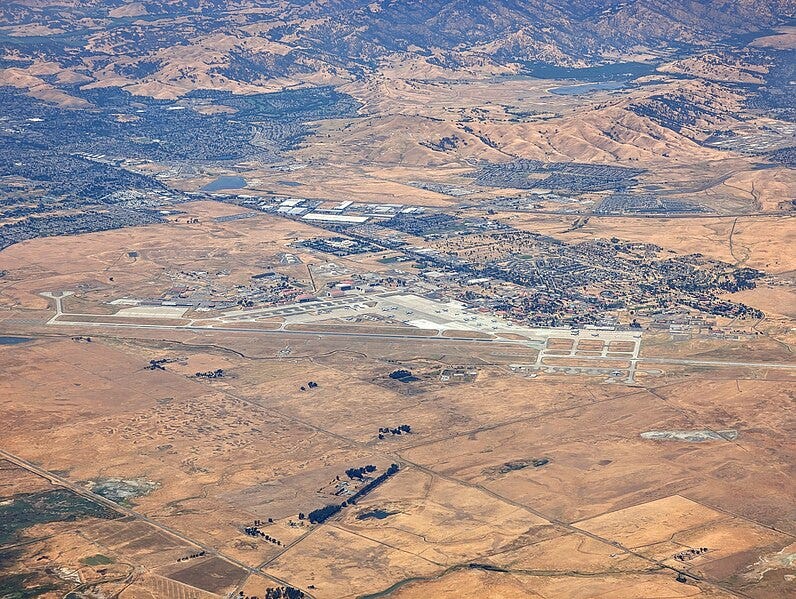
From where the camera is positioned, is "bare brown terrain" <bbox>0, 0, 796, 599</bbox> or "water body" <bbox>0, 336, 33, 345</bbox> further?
"water body" <bbox>0, 336, 33, 345</bbox>

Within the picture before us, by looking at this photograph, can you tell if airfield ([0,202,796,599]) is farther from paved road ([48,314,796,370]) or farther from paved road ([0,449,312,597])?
paved road ([48,314,796,370])

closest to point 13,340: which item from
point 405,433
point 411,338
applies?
point 411,338

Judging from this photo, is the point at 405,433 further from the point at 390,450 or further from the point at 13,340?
the point at 13,340

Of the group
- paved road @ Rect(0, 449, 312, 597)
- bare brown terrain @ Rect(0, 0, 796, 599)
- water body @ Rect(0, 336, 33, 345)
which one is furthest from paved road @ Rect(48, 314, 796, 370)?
paved road @ Rect(0, 449, 312, 597)

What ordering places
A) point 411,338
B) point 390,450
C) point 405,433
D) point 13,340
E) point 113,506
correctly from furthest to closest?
point 13,340 < point 411,338 < point 405,433 < point 390,450 < point 113,506

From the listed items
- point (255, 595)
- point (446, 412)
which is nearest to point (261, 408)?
point (446, 412)

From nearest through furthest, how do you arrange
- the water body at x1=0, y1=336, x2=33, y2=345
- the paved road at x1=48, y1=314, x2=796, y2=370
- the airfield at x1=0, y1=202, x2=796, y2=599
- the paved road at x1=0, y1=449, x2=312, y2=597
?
1. the airfield at x1=0, y1=202, x2=796, y2=599
2. the paved road at x1=0, y1=449, x2=312, y2=597
3. the paved road at x1=48, y1=314, x2=796, y2=370
4. the water body at x1=0, y1=336, x2=33, y2=345

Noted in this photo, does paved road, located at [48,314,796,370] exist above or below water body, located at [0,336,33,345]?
above

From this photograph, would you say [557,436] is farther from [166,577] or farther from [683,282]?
[683,282]

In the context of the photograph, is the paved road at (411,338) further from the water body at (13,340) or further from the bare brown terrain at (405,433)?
the water body at (13,340)

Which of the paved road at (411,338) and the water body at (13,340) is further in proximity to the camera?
the water body at (13,340)

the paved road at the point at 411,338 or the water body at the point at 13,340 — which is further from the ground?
the paved road at the point at 411,338

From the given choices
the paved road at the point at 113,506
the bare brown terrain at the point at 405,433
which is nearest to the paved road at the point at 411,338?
the bare brown terrain at the point at 405,433
